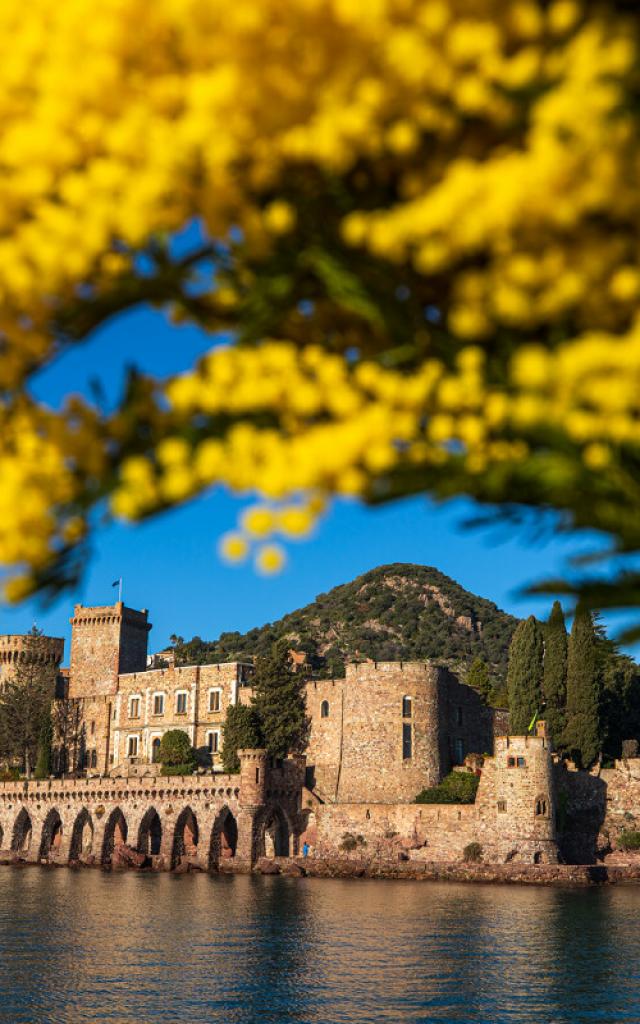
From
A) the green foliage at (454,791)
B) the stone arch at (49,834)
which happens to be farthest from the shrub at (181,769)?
the green foliage at (454,791)

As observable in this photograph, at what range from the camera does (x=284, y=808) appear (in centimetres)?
8350

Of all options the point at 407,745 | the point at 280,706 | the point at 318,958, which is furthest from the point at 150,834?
the point at 318,958

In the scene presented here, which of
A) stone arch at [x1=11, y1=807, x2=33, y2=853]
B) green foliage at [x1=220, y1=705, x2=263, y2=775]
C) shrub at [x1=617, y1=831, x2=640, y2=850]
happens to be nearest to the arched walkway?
green foliage at [x1=220, y1=705, x2=263, y2=775]

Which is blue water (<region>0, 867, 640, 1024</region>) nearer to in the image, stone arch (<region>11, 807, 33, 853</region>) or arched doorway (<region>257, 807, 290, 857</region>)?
arched doorway (<region>257, 807, 290, 857</region>)

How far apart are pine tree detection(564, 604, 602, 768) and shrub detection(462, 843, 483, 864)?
44.1ft

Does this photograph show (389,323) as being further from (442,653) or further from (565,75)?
(442,653)

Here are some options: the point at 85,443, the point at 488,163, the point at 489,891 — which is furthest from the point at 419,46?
the point at 489,891

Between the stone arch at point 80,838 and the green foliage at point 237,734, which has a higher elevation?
the green foliage at point 237,734

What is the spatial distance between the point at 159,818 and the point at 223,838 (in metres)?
6.01

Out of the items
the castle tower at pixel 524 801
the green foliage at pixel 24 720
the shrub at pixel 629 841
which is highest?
the green foliage at pixel 24 720

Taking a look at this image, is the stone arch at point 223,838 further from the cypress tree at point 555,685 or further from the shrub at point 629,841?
the shrub at point 629,841

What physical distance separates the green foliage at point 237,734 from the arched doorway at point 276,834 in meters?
5.07

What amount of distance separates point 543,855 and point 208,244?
73046 millimetres

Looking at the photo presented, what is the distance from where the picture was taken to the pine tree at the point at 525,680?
83.9 metres
